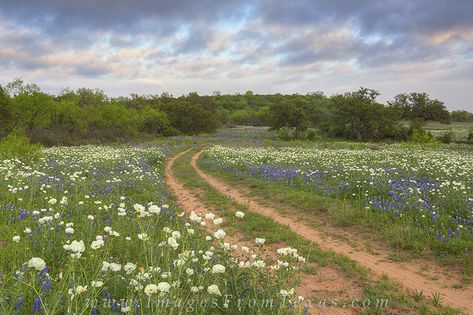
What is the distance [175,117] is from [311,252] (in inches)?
2861

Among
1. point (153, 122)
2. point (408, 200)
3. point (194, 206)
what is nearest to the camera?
point (408, 200)

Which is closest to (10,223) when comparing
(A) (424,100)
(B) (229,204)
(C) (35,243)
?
(C) (35,243)

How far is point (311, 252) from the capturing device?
8.07 meters

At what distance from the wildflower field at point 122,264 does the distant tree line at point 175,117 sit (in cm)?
4328

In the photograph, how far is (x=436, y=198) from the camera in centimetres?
1070

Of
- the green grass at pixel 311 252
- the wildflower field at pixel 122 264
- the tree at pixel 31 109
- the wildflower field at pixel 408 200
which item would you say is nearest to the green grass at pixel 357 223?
the wildflower field at pixel 408 200

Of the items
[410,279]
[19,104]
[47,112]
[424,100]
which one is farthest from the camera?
[424,100]

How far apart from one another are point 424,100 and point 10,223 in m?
85.5

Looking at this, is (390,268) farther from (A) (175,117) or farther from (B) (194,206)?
(A) (175,117)

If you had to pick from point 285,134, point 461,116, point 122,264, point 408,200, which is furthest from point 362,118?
point 461,116

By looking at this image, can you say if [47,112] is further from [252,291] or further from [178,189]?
[252,291]

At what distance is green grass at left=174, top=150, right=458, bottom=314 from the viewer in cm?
563

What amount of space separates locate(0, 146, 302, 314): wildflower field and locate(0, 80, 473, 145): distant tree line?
142 ft

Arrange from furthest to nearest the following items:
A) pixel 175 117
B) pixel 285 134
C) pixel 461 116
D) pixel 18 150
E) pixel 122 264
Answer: pixel 461 116, pixel 175 117, pixel 285 134, pixel 18 150, pixel 122 264
